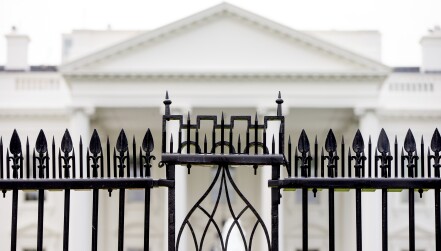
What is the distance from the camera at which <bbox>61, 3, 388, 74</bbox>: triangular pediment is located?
1499 inches

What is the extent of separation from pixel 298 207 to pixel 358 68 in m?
9.75

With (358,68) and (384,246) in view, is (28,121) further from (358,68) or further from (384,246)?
(384,246)

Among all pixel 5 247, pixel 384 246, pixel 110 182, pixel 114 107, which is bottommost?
pixel 5 247

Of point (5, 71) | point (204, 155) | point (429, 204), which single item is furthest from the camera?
point (5, 71)

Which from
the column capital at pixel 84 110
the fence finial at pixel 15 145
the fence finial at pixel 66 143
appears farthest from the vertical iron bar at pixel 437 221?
the column capital at pixel 84 110

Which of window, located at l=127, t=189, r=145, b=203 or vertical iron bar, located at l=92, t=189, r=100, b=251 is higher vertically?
vertical iron bar, located at l=92, t=189, r=100, b=251

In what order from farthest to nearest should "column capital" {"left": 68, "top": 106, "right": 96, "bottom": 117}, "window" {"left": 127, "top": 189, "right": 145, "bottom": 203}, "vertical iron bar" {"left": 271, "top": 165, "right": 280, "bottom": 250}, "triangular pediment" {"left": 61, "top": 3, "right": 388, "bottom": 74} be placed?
"window" {"left": 127, "top": 189, "right": 145, "bottom": 203}
"column capital" {"left": 68, "top": 106, "right": 96, "bottom": 117}
"triangular pediment" {"left": 61, "top": 3, "right": 388, "bottom": 74}
"vertical iron bar" {"left": 271, "top": 165, "right": 280, "bottom": 250}

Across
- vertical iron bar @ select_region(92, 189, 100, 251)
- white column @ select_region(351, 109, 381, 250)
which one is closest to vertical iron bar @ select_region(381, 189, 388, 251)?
vertical iron bar @ select_region(92, 189, 100, 251)

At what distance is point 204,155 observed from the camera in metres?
5.43

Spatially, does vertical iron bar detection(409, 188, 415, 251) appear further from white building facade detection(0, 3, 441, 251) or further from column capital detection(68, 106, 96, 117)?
column capital detection(68, 106, 96, 117)

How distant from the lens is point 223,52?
39.3 metres

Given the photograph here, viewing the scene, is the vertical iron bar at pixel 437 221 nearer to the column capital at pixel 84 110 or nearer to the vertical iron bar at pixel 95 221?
the vertical iron bar at pixel 95 221

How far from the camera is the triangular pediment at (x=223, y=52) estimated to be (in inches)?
1499

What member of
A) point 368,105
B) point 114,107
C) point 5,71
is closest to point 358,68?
point 368,105
